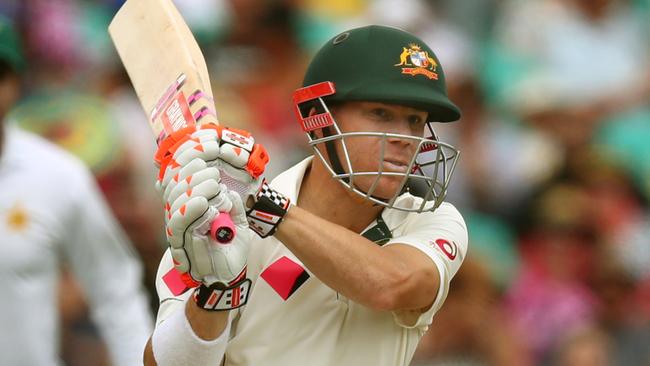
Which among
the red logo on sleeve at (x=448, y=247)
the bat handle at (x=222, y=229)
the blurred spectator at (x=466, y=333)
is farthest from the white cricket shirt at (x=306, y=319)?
the blurred spectator at (x=466, y=333)

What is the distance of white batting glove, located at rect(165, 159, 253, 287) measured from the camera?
2.66 meters

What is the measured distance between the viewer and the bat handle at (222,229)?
2.73m

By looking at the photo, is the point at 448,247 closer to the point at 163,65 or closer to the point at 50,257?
the point at 163,65

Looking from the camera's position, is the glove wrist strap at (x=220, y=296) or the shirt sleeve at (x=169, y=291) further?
the shirt sleeve at (x=169, y=291)

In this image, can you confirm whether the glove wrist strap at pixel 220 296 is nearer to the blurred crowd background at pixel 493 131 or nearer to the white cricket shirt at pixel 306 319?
the white cricket shirt at pixel 306 319

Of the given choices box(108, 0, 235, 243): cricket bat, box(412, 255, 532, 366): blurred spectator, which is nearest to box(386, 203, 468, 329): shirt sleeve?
box(108, 0, 235, 243): cricket bat

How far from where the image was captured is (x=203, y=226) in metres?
2.73

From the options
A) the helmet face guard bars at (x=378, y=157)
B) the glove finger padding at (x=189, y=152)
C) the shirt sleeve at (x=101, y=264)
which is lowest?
the shirt sleeve at (x=101, y=264)

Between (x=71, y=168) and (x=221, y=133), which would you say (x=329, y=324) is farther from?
(x=71, y=168)

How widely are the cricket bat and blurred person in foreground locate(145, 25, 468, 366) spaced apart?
0.28m

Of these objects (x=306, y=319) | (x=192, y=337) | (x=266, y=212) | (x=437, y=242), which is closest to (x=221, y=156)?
(x=266, y=212)

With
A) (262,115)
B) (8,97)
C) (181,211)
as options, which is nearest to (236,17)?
(262,115)

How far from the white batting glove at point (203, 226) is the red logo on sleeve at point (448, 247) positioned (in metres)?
0.60

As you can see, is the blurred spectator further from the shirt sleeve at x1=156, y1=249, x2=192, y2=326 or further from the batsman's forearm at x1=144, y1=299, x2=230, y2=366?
the batsman's forearm at x1=144, y1=299, x2=230, y2=366
